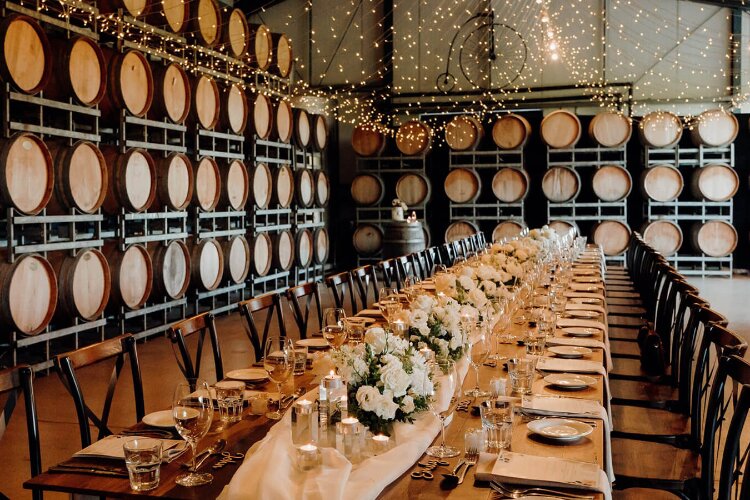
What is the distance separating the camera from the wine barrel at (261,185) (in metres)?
9.01

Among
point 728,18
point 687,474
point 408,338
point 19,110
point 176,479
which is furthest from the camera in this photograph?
point 728,18

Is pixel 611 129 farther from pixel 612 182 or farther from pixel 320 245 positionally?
pixel 320 245

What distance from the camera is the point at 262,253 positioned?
916 cm

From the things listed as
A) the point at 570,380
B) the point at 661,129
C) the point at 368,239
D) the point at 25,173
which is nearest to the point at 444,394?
the point at 570,380

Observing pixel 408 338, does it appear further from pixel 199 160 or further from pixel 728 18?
pixel 728 18

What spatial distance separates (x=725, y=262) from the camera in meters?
12.2

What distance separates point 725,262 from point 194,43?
9329 mm

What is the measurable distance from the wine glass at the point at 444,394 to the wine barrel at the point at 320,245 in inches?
345

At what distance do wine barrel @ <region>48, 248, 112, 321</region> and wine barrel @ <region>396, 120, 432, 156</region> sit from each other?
685 centimetres

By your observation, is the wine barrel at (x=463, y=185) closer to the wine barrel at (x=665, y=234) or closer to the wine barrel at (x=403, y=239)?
the wine barrel at (x=403, y=239)

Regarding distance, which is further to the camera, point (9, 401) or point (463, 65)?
point (463, 65)

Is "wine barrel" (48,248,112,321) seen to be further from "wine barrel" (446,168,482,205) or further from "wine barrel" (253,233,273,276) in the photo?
"wine barrel" (446,168,482,205)

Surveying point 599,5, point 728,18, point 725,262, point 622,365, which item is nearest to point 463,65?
point 599,5

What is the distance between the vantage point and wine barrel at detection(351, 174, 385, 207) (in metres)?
12.1
